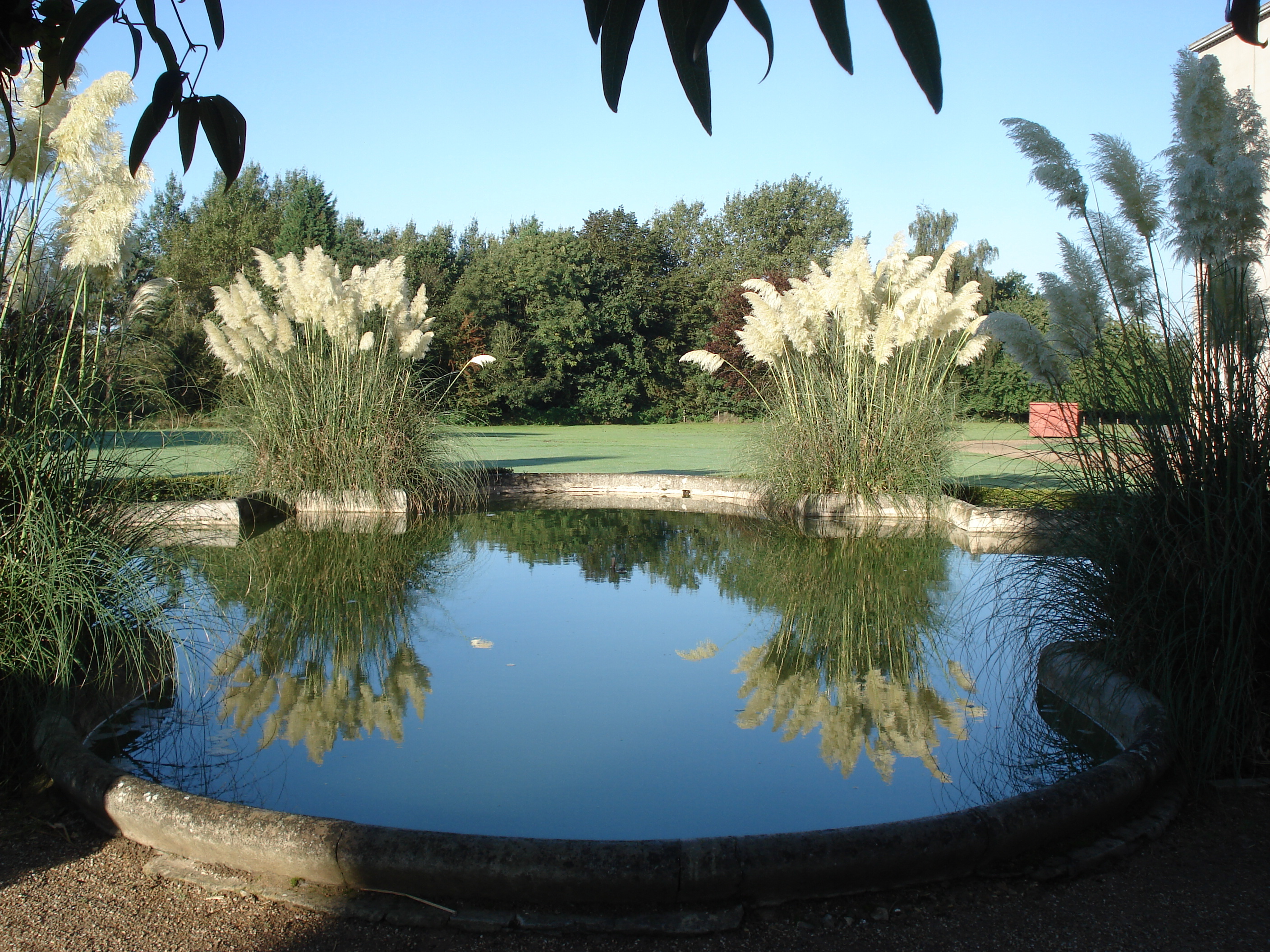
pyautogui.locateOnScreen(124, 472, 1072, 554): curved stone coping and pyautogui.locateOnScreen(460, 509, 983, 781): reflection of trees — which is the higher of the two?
pyautogui.locateOnScreen(124, 472, 1072, 554): curved stone coping

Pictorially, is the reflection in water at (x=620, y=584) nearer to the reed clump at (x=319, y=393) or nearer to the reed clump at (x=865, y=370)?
the reed clump at (x=319, y=393)

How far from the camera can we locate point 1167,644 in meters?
2.83

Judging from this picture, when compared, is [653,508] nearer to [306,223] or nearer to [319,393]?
[319,393]

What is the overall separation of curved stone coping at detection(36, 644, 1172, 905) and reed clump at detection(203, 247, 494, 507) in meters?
5.74

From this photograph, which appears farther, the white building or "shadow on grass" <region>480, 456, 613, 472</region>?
"shadow on grass" <region>480, 456, 613, 472</region>

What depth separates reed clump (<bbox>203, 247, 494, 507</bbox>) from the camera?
26.0 feet

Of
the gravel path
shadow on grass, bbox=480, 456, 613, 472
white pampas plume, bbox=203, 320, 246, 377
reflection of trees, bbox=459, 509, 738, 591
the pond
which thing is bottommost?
the gravel path

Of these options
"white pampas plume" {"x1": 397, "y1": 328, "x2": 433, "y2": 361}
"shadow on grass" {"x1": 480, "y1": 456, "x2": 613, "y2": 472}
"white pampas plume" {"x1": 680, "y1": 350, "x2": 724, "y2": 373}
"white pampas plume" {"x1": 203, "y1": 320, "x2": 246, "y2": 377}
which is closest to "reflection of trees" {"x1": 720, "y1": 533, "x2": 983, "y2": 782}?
"white pampas plume" {"x1": 680, "y1": 350, "x2": 724, "y2": 373}

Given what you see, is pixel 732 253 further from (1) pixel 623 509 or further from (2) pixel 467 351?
(1) pixel 623 509

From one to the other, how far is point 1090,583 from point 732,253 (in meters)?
36.6

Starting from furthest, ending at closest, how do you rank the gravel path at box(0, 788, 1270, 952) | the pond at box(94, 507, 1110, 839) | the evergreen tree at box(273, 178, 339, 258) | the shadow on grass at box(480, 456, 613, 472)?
the evergreen tree at box(273, 178, 339, 258) → the shadow on grass at box(480, 456, 613, 472) → the pond at box(94, 507, 1110, 839) → the gravel path at box(0, 788, 1270, 952)

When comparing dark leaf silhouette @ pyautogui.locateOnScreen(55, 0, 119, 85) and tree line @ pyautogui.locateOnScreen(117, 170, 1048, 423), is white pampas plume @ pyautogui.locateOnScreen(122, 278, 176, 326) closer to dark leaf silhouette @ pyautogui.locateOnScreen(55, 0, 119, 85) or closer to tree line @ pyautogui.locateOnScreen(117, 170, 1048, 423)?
dark leaf silhouette @ pyautogui.locateOnScreen(55, 0, 119, 85)

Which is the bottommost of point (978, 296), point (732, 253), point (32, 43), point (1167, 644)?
point (1167, 644)

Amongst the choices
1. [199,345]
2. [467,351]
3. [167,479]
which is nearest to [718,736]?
[167,479]
